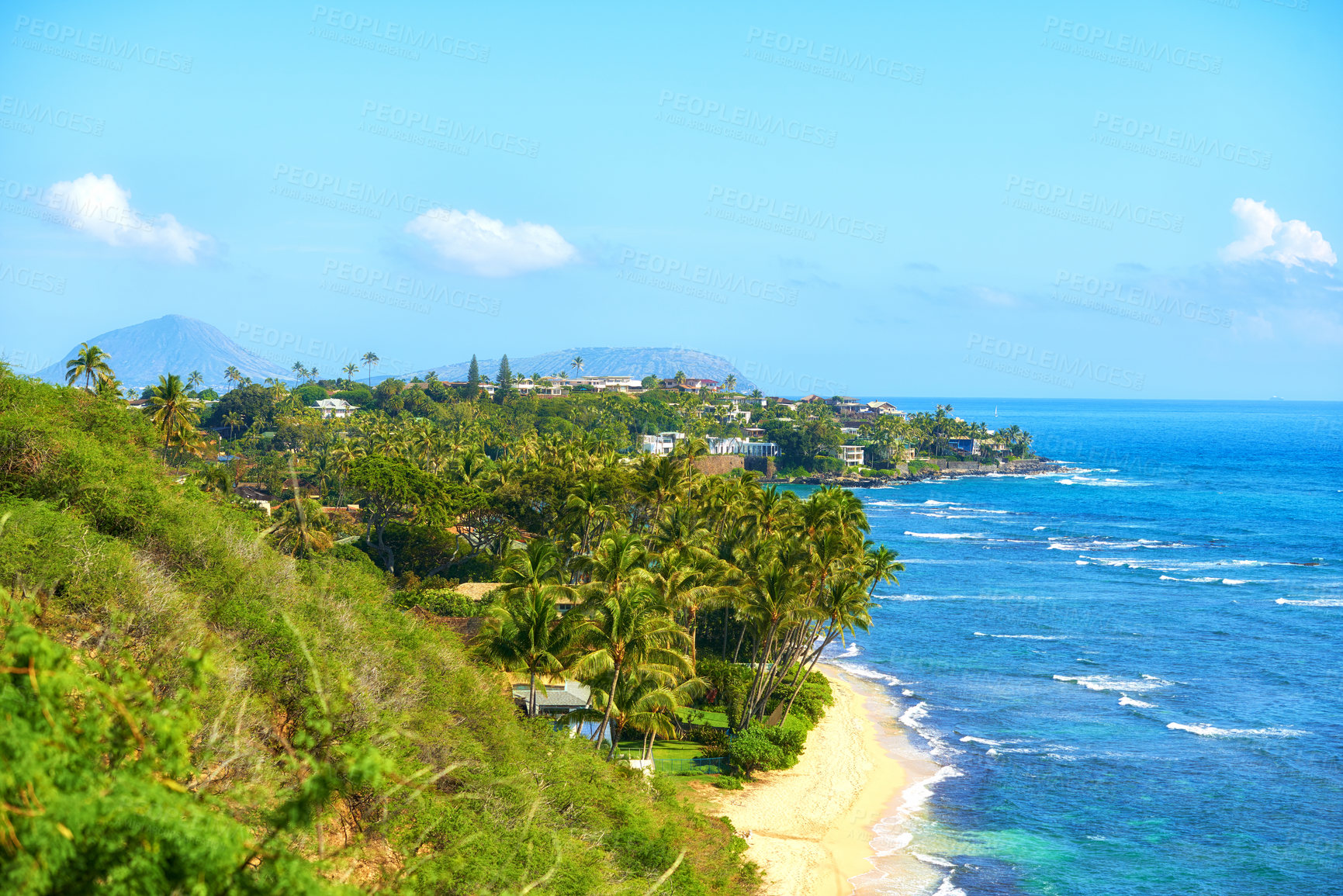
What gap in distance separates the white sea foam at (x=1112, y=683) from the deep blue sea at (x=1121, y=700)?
0.53 feet

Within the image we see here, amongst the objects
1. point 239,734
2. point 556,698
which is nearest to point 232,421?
point 556,698

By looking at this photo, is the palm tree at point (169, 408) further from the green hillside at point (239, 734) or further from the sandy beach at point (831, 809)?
the sandy beach at point (831, 809)

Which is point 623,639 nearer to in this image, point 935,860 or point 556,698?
point 556,698

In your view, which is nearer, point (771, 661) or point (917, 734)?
point (917, 734)

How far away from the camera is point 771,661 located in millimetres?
42844

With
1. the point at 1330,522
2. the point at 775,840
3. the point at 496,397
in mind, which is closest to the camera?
the point at 775,840

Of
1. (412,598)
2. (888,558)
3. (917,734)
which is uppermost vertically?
(888,558)

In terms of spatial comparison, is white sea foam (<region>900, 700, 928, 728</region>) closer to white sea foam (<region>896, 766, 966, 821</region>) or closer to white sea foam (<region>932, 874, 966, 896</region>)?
white sea foam (<region>896, 766, 966, 821</region>)

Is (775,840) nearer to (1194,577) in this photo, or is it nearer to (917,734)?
(917,734)

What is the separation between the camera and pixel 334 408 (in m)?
146

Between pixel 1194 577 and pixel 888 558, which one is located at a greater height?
pixel 888 558

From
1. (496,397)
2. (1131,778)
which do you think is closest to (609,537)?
(1131,778)

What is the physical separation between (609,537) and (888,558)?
13.1 metres

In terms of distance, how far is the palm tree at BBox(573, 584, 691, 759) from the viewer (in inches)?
995
